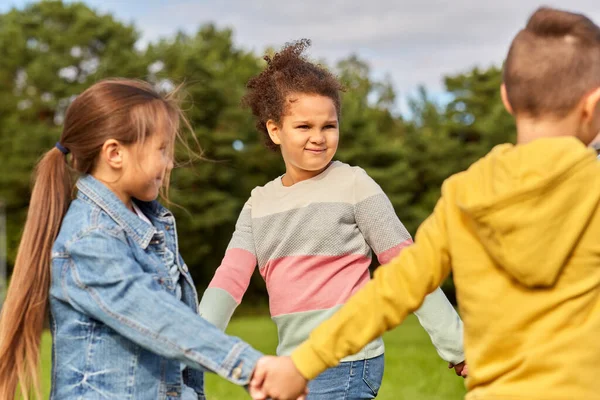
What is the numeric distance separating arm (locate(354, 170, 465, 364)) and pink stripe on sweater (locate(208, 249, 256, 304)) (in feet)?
1.85

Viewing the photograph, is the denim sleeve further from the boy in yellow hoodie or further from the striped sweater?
the striped sweater

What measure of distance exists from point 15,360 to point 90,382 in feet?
1.00

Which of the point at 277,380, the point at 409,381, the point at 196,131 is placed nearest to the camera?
the point at 277,380

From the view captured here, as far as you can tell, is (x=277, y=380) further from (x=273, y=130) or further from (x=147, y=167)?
(x=273, y=130)

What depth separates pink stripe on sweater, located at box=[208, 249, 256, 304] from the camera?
3.88 metres

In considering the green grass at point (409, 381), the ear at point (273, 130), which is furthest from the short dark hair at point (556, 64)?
the green grass at point (409, 381)

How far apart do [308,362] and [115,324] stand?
596 mm

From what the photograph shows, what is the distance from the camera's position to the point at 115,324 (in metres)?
2.72

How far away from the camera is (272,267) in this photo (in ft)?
12.5

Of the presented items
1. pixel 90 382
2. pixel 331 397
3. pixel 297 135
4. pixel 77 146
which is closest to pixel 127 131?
pixel 77 146

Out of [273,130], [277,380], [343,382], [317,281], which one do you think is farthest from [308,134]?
[277,380]

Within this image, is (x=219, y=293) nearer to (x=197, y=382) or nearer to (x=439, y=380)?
(x=197, y=382)

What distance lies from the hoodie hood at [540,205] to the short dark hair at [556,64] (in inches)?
5.1

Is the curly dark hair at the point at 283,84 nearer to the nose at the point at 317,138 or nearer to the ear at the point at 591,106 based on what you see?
the nose at the point at 317,138
